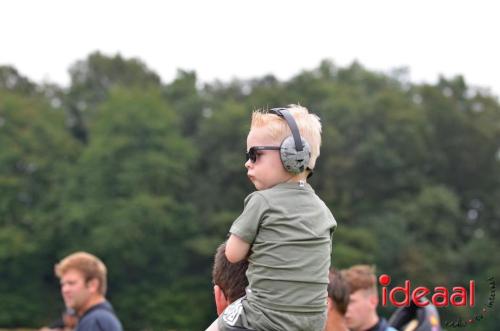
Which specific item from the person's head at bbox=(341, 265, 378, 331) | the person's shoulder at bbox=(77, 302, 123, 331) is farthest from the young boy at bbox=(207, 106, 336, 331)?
the person's shoulder at bbox=(77, 302, 123, 331)

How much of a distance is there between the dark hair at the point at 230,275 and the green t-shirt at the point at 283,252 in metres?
0.12

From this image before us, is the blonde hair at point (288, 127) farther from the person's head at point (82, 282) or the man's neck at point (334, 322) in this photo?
the person's head at point (82, 282)

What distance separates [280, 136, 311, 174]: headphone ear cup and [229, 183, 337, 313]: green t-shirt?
0.36 ft

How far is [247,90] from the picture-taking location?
6875 cm

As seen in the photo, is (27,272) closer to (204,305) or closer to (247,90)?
(204,305)

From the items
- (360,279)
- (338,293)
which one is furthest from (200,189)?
(338,293)

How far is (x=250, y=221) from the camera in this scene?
13.1ft

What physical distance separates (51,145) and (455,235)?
78.6 feet

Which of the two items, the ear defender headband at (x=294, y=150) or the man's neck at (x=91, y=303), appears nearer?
the ear defender headband at (x=294, y=150)

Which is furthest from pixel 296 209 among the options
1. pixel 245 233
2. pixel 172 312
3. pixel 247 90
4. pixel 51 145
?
pixel 247 90

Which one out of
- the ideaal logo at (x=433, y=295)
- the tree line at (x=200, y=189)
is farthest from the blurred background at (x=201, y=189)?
the ideaal logo at (x=433, y=295)

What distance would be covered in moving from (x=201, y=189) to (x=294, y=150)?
56.5 metres

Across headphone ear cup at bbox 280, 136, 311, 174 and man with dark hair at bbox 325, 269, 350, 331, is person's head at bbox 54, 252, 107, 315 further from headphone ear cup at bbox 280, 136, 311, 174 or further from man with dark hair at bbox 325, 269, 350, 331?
headphone ear cup at bbox 280, 136, 311, 174

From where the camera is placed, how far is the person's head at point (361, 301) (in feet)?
25.6
